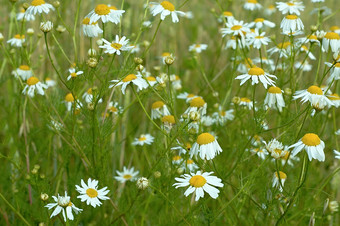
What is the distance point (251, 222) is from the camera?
1810 mm

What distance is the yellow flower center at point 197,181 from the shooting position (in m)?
1.38

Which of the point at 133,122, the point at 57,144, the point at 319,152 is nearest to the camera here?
the point at 319,152

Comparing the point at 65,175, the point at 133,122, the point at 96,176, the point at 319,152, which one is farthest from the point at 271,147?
the point at 133,122

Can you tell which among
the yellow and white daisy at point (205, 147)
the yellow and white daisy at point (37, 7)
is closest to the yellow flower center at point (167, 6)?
the yellow and white daisy at point (37, 7)

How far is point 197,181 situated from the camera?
1.38 metres

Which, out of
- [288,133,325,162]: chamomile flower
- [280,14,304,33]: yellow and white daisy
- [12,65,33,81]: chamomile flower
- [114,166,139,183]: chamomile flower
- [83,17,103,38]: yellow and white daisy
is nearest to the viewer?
[288,133,325,162]: chamomile flower

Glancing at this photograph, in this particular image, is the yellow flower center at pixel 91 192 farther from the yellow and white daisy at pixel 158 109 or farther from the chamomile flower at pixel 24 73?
the chamomile flower at pixel 24 73

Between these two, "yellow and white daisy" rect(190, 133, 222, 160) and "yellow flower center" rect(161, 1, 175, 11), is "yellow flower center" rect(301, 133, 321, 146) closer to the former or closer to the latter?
"yellow and white daisy" rect(190, 133, 222, 160)

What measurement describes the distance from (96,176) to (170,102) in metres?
0.48

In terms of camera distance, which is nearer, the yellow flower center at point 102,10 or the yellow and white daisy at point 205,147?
the yellow and white daisy at point 205,147

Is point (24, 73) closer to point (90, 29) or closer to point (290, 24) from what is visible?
point (90, 29)

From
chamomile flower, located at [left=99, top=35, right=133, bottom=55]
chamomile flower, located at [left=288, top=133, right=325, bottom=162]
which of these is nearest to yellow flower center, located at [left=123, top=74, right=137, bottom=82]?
chamomile flower, located at [left=99, top=35, right=133, bottom=55]

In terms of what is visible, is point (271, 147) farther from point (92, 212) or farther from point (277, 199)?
point (92, 212)

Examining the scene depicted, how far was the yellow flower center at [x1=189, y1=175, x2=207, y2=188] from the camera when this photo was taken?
4.52 feet
